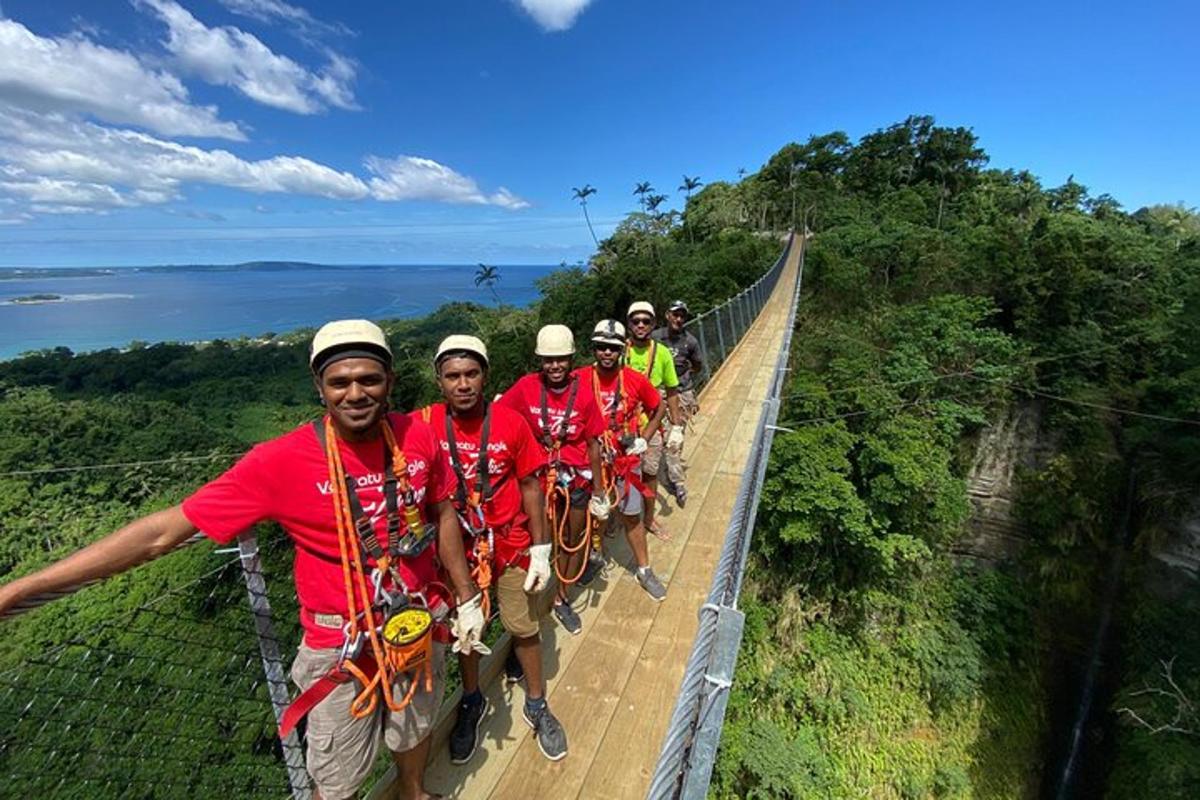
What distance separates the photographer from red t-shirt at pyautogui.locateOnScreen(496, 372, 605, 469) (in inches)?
111

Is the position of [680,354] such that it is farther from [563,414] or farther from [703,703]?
[703,703]

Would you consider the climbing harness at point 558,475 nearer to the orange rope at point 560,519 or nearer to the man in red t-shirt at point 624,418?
the orange rope at point 560,519

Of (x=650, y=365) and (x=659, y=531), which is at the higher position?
(x=650, y=365)

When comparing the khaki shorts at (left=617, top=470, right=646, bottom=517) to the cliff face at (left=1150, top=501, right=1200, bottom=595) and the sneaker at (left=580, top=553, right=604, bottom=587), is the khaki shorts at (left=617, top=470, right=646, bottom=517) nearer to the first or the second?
the sneaker at (left=580, top=553, right=604, bottom=587)

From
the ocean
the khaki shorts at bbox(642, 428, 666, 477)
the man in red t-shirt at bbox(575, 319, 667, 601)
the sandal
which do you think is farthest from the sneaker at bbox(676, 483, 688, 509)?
the ocean

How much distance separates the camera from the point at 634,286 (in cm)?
2667

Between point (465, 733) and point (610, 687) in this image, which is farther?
point (610, 687)

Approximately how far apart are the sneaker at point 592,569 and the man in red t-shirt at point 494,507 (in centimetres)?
107

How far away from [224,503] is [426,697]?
0.99 m

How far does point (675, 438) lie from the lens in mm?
4250

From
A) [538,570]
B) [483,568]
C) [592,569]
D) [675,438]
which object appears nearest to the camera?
[483,568]

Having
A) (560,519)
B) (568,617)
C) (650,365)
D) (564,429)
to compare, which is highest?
(650,365)

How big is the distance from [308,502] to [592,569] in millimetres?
2382

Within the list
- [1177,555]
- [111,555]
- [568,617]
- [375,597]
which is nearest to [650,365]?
[568,617]
